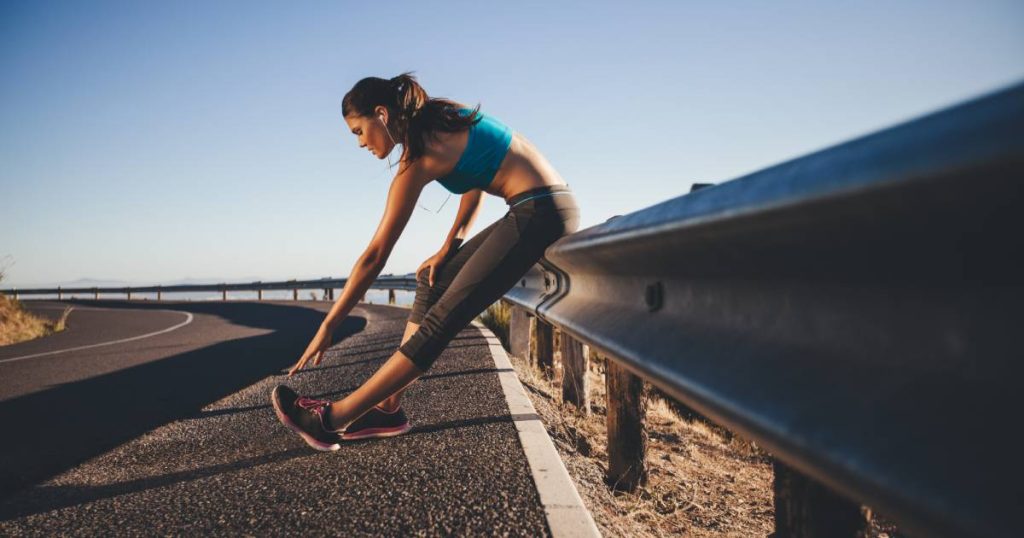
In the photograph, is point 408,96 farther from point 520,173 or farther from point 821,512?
point 821,512

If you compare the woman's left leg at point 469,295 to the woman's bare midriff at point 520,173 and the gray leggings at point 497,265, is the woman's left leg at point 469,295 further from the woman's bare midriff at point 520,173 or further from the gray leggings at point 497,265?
the woman's bare midriff at point 520,173

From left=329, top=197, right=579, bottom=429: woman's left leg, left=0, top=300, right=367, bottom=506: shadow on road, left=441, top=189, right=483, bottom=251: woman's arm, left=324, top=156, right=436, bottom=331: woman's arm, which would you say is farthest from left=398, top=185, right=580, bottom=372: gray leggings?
left=0, top=300, right=367, bottom=506: shadow on road

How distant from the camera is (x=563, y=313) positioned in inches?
102

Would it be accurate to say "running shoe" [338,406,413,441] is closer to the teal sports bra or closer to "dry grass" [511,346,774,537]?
"dry grass" [511,346,774,537]

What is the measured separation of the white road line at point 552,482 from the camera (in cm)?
184

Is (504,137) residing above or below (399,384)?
above

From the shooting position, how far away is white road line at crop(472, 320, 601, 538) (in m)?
1.84

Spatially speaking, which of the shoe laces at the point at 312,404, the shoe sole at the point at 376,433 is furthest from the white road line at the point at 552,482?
the shoe laces at the point at 312,404

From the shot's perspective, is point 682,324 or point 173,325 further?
point 173,325

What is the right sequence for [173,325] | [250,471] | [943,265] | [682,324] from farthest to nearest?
[173,325] < [250,471] < [682,324] < [943,265]

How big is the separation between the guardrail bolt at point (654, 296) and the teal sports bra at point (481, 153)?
154cm

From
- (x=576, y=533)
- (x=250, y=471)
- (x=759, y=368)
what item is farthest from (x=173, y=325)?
(x=759, y=368)

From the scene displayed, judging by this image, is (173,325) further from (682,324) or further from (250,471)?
(682,324)

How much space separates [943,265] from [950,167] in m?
0.15
